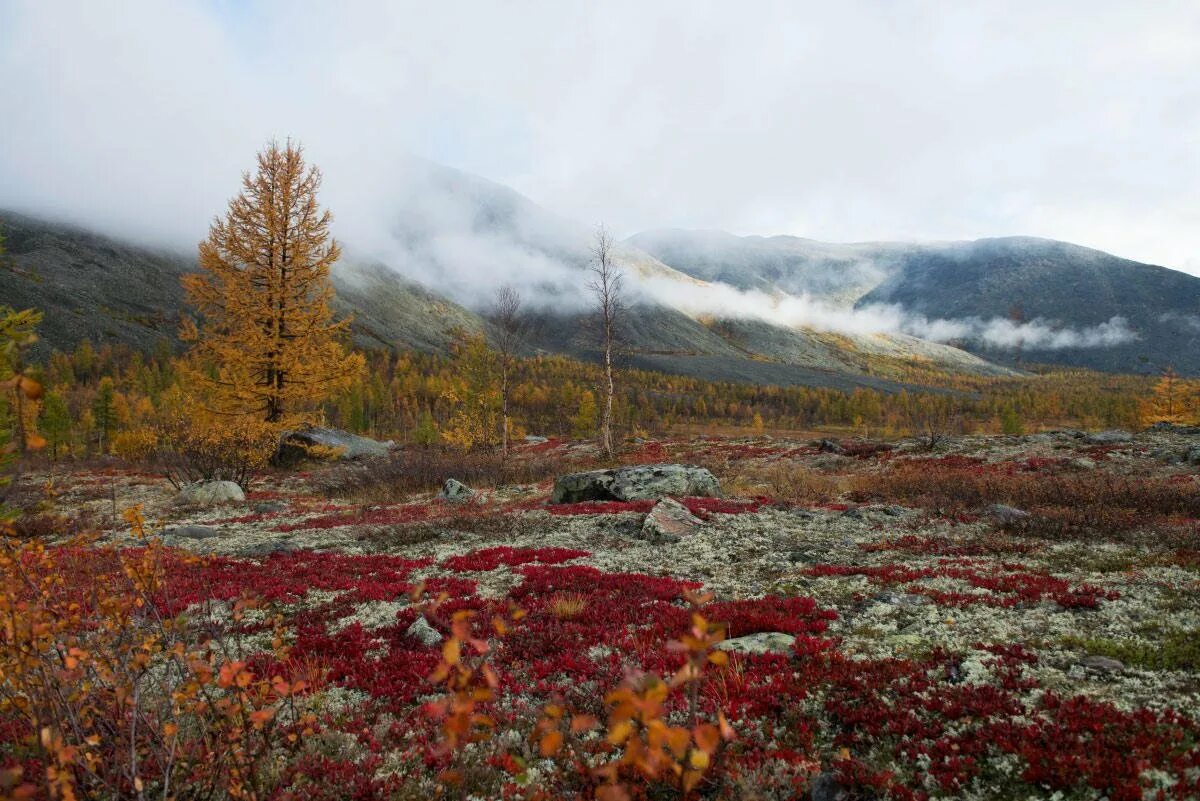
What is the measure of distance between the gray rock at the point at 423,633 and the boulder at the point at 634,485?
49.5ft

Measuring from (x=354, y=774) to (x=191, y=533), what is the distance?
17.3m

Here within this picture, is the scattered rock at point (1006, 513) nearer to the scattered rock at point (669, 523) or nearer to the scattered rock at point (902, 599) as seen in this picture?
the scattered rock at point (902, 599)

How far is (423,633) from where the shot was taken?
9180 millimetres

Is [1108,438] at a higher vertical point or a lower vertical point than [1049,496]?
higher

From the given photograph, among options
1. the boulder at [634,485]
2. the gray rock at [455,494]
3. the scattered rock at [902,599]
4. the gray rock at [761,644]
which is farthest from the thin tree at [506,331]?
the gray rock at [761,644]

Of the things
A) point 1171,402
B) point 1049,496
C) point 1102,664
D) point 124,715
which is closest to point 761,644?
point 1102,664

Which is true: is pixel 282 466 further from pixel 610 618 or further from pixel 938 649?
pixel 938 649

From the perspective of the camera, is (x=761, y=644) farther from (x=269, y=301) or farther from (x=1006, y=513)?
(x=269, y=301)

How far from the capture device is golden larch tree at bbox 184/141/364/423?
97.3ft

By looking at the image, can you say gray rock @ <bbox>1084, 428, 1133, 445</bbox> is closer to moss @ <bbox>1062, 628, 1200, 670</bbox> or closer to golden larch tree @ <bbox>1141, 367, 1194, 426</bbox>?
moss @ <bbox>1062, 628, 1200, 670</bbox>

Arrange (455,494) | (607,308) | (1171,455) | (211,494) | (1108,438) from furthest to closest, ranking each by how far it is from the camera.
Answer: (607,308) → (1108,438) → (1171,455) → (455,494) → (211,494)

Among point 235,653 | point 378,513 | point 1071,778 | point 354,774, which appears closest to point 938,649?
point 1071,778

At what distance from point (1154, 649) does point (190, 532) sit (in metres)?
23.9

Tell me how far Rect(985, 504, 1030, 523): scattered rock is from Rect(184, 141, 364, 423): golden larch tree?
101 feet
